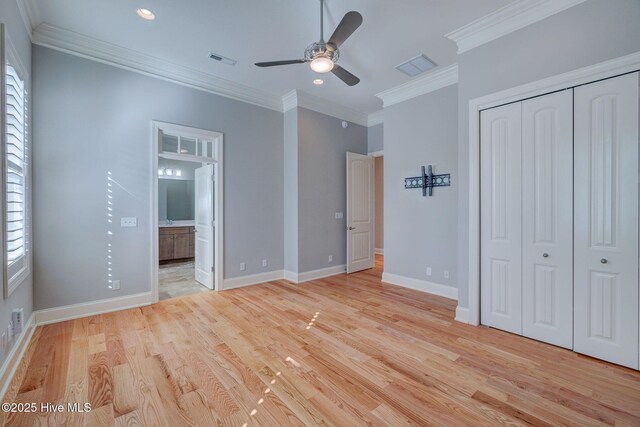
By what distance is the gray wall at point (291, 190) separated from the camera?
4895 mm

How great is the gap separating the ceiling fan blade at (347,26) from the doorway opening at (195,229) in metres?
2.54

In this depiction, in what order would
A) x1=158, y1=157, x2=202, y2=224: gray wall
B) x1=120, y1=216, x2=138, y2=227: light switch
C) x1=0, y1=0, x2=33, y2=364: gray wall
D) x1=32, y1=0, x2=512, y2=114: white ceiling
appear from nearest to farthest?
x1=0, y1=0, x2=33, y2=364: gray wall → x1=32, y1=0, x2=512, y2=114: white ceiling → x1=120, y1=216, x2=138, y2=227: light switch → x1=158, y1=157, x2=202, y2=224: gray wall

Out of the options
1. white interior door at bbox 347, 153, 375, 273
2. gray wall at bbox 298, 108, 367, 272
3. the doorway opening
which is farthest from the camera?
white interior door at bbox 347, 153, 375, 273

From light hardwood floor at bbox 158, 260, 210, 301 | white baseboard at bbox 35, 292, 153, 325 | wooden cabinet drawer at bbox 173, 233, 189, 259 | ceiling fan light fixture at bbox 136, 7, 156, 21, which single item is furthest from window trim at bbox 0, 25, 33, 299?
wooden cabinet drawer at bbox 173, 233, 189, 259

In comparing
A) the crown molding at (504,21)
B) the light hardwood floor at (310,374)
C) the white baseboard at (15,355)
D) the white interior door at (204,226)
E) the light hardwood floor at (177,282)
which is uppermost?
the crown molding at (504,21)

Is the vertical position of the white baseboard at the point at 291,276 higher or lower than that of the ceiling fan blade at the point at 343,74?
lower

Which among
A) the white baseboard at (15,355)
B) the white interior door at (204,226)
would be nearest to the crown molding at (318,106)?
the white interior door at (204,226)

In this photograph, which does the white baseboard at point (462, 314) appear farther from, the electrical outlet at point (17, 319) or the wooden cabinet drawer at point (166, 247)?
the wooden cabinet drawer at point (166, 247)

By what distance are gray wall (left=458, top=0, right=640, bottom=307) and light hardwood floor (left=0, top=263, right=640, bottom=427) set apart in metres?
0.98

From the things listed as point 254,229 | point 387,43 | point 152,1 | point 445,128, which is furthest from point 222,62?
point 445,128

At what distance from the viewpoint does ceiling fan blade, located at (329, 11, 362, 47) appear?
2240mm

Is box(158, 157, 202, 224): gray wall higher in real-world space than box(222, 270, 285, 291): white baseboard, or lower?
higher

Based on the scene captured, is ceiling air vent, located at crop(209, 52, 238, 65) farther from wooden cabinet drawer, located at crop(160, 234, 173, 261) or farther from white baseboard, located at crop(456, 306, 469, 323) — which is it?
wooden cabinet drawer, located at crop(160, 234, 173, 261)

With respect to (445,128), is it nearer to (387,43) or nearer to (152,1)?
(387,43)
